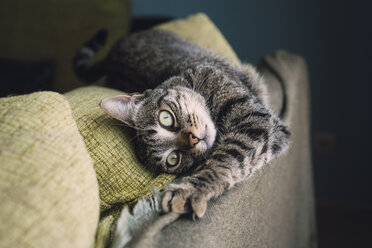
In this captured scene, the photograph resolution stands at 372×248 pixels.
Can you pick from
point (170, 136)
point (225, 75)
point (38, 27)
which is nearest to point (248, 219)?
point (170, 136)

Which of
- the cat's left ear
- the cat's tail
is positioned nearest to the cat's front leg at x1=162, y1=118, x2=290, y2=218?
the cat's left ear

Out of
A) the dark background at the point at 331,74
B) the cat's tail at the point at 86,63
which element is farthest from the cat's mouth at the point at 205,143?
the dark background at the point at 331,74

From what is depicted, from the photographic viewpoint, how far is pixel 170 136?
0.93 meters

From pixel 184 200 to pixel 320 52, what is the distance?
6.51 ft

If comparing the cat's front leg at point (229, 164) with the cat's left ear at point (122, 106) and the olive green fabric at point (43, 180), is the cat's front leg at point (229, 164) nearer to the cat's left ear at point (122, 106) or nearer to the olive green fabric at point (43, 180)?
the olive green fabric at point (43, 180)

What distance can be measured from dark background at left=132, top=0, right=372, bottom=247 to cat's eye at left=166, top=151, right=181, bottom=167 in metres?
1.57

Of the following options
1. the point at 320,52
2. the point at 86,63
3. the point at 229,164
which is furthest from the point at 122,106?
the point at 320,52

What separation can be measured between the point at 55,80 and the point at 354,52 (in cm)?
209

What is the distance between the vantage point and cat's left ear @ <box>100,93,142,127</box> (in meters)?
0.82

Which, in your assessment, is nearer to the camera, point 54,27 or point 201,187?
point 201,187

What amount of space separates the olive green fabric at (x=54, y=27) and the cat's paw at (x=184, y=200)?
168cm

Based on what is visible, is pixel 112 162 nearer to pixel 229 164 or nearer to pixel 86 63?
pixel 229 164

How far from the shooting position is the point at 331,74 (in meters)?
2.17

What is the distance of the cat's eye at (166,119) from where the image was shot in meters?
0.95
